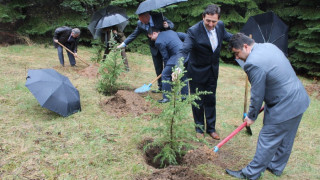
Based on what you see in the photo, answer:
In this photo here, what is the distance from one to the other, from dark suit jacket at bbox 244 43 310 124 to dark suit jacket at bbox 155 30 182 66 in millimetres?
2683

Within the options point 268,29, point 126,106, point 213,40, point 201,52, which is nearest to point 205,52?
point 201,52

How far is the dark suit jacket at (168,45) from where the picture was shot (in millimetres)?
5449

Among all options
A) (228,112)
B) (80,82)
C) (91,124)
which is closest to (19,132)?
(91,124)

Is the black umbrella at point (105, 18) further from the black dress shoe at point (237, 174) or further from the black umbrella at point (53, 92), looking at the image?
the black dress shoe at point (237, 174)

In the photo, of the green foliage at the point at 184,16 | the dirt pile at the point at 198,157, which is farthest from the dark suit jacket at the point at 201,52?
the green foliage at the point at 184,16

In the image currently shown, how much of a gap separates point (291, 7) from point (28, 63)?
34.6ft

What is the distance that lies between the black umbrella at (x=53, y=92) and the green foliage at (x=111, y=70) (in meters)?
1.00

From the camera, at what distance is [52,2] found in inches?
476

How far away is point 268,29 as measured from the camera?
5.00 m

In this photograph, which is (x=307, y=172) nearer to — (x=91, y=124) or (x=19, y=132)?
(x=91, y=124)

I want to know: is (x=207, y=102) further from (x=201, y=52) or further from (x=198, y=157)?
(x=198, y=157)

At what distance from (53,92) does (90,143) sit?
1.25 meters

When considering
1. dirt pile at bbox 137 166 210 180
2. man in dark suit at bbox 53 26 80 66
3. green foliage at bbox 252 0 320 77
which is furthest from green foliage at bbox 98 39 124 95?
green foliage at bbox 252 0 320 77

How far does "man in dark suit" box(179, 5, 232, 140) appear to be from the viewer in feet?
11.7
